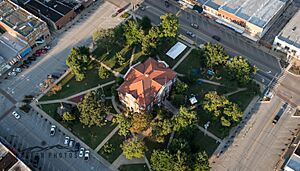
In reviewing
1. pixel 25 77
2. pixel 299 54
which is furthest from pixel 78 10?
pixel 299 54

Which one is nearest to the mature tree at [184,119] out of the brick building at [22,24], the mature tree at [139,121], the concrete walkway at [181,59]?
the mature tree at [139,121]

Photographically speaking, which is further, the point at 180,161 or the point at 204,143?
the point at 204,143

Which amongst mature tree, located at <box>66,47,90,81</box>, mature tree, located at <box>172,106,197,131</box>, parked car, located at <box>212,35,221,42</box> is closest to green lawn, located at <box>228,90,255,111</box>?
mature tree, located at <box>172,106,197,131</box>

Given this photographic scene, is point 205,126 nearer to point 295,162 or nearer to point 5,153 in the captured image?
point 295,162

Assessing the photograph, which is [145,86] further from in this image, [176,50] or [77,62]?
[176,50]

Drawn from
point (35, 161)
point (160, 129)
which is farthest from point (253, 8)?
point (35, 161)

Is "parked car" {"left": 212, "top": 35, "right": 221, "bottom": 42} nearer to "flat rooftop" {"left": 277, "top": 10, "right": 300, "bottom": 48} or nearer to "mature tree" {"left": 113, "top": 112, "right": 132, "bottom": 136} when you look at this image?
"flat rooftop" {"left": 277, "top": 10, "right": 300, "bottom": 48}
